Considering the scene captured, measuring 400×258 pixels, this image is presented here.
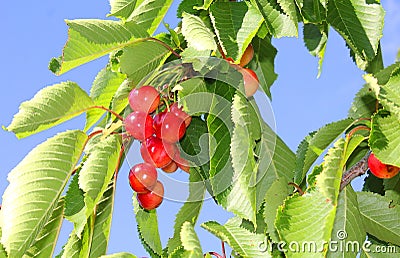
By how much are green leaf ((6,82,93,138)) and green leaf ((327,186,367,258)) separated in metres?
0.82

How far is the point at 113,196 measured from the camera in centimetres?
181

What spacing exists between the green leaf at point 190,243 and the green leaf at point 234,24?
18.6 inches

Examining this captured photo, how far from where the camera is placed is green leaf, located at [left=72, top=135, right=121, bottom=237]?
5.02 ft

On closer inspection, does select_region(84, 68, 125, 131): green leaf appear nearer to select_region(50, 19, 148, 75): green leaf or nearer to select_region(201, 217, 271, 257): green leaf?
select_region(50, 19, 148, 75): green leaf

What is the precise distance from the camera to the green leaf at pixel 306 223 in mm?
1397

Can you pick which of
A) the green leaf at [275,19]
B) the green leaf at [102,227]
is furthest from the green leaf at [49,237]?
the green leaf at [275,19]

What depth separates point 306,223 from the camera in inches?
57.0

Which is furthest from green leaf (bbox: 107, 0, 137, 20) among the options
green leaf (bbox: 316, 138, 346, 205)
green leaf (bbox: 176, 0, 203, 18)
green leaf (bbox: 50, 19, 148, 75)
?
green leaf (bbox: 316, 138, 346, 205)

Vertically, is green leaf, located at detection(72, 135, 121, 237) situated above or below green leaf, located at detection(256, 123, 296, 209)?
below

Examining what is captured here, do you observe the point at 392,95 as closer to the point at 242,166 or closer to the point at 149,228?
the point at 242,166

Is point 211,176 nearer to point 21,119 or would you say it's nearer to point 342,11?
point 21,119

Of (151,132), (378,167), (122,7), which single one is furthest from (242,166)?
(122,7)

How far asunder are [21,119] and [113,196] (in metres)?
0.38

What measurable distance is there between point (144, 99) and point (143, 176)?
0.22 meters
